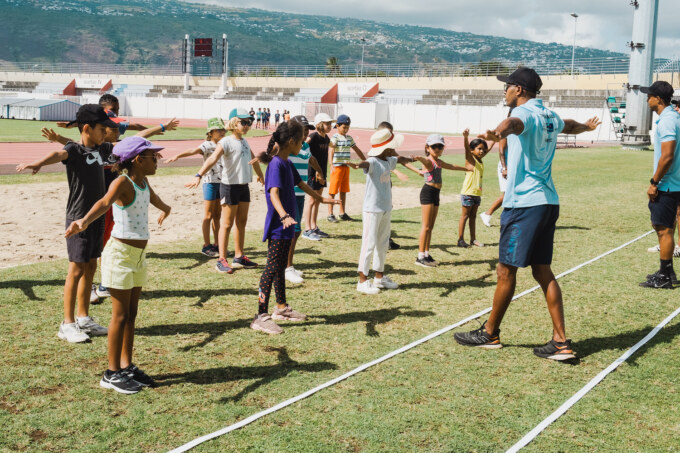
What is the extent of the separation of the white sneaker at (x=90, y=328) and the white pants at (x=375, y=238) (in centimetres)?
292

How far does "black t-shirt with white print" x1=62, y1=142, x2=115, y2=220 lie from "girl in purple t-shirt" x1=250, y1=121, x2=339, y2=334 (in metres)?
1.55

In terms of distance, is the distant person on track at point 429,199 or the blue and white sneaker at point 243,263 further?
the distant person on track at point 429,199

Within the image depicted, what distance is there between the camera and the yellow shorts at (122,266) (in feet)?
15.0

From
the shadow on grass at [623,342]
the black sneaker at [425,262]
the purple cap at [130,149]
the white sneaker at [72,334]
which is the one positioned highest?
the purple cap at [130,149]

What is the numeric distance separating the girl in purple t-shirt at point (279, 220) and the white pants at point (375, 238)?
1.29 metres

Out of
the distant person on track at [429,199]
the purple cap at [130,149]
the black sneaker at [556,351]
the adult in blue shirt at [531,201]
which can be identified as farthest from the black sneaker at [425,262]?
the purple cap at [130,149]

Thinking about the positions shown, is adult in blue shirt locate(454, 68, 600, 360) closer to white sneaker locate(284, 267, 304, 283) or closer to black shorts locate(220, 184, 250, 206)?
white sneaker locate(284, 267, 304, 283)

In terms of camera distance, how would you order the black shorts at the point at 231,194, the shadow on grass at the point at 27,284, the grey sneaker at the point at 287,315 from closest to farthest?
the grey sneaker at the point at 287,315 → the shadow on grass at the point at 27,284 → the black shorts at the point at 231,194

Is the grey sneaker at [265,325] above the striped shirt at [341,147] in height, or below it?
below

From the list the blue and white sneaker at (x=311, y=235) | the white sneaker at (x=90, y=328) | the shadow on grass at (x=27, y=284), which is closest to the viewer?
the white sneaker at (x=90, y=328)

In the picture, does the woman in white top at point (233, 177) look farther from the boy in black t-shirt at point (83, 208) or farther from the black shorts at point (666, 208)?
the black shorts at point (666, 208)

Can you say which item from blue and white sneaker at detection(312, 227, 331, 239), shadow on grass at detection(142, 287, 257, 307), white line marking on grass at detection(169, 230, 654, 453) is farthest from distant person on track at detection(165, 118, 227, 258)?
white line marking on grass at detection(169, 230, 654, 453)

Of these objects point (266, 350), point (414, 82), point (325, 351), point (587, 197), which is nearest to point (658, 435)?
point (325, 351)

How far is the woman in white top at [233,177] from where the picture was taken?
8102mm
